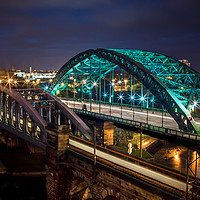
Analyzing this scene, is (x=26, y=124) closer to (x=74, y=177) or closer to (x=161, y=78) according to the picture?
(x=74, y=177)

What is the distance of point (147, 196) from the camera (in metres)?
19.8

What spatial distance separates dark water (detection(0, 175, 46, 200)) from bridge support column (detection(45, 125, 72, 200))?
621 centimetres

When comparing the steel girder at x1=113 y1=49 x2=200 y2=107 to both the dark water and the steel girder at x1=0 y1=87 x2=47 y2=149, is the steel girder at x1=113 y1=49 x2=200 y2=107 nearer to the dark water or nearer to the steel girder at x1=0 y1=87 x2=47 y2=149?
the steel girder at x1=0 y1=87 x2=47 y2=149

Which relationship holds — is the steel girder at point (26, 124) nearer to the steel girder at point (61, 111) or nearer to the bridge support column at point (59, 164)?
the steel girder at point (61, 111)

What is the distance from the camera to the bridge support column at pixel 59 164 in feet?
101

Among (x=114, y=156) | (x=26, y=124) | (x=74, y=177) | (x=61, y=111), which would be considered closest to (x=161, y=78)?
(x=61, y=111)

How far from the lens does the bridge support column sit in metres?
30.8

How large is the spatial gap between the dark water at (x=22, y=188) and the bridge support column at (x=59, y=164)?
6.21 m

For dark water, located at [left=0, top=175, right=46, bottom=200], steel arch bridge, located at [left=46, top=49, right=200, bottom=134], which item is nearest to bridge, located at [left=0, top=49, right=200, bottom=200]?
steel arch bridge, located at [left=46, top=49, right=200, bottom=134]

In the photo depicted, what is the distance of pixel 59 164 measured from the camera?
30.7 meters

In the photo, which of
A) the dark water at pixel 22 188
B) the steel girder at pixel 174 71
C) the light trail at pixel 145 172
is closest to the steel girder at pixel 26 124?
the dark water at pixel 22 188

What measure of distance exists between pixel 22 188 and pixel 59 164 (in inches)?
491

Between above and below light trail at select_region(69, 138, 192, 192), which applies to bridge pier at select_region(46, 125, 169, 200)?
below

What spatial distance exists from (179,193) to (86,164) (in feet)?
35.0
